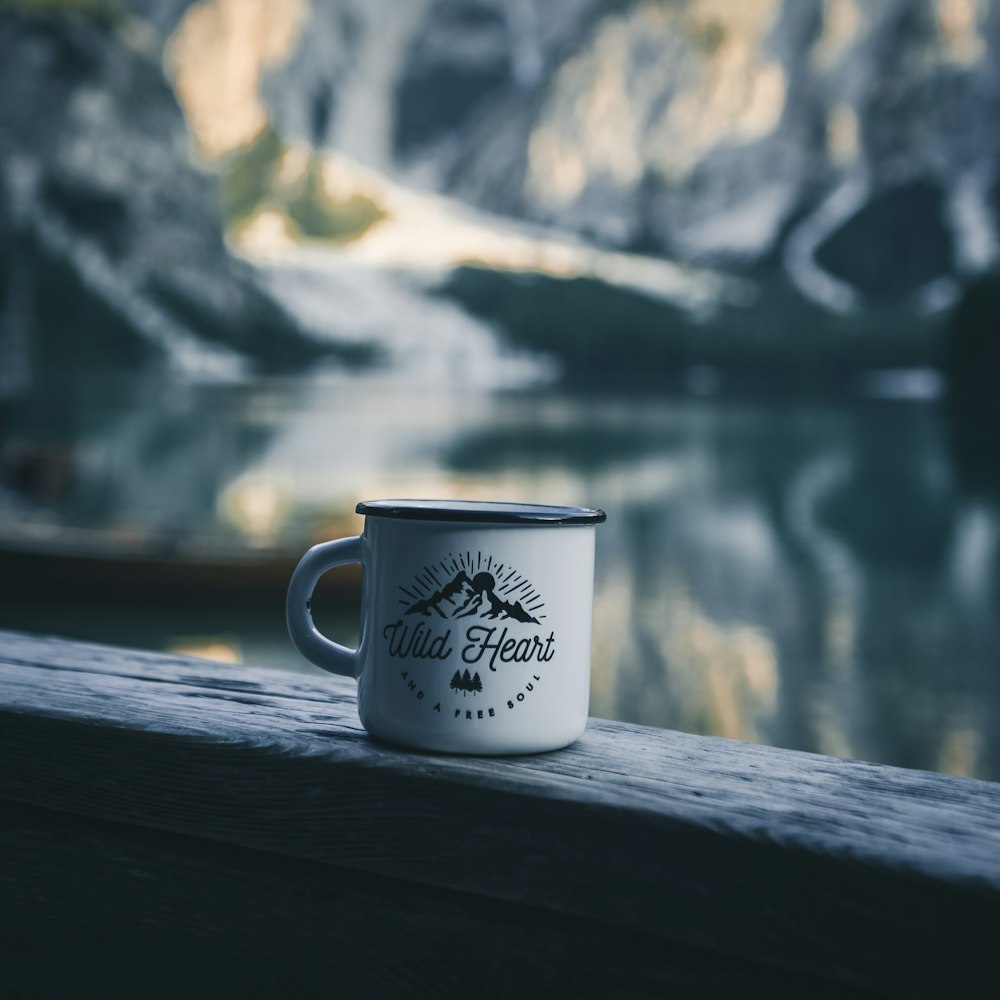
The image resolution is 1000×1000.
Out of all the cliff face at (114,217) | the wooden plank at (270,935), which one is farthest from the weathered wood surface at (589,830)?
the cliff face at (114,217)

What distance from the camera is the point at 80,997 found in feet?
2.33

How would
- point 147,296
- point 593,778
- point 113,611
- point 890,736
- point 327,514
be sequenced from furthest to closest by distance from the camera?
point 147,296 → point 327,514 → point 113,611 → point 890,736 → point 593,778

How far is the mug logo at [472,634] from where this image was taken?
2.24 feet

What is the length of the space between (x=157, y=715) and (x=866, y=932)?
45 centimetres

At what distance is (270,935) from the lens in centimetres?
66

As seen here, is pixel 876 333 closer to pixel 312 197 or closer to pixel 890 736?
pixel 312 197

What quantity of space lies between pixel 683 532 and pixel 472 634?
21.0 meters

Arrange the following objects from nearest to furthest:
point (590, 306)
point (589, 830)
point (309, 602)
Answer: point (589, 830) → point (309, 602) → point (590, 306)

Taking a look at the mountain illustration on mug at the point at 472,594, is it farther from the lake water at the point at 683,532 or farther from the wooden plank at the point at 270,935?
the lake water at the point at 683,532

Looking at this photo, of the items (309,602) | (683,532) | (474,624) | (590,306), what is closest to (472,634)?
(474,624)

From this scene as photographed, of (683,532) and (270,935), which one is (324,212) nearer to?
(683,532)

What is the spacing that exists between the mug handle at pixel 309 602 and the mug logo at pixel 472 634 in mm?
67

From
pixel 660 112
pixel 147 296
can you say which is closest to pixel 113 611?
pixel 147 296

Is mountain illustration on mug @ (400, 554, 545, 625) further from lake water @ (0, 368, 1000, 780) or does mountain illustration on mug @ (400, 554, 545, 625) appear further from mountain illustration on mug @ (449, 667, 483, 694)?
lake water @ (0, 368, 1000, 780)
